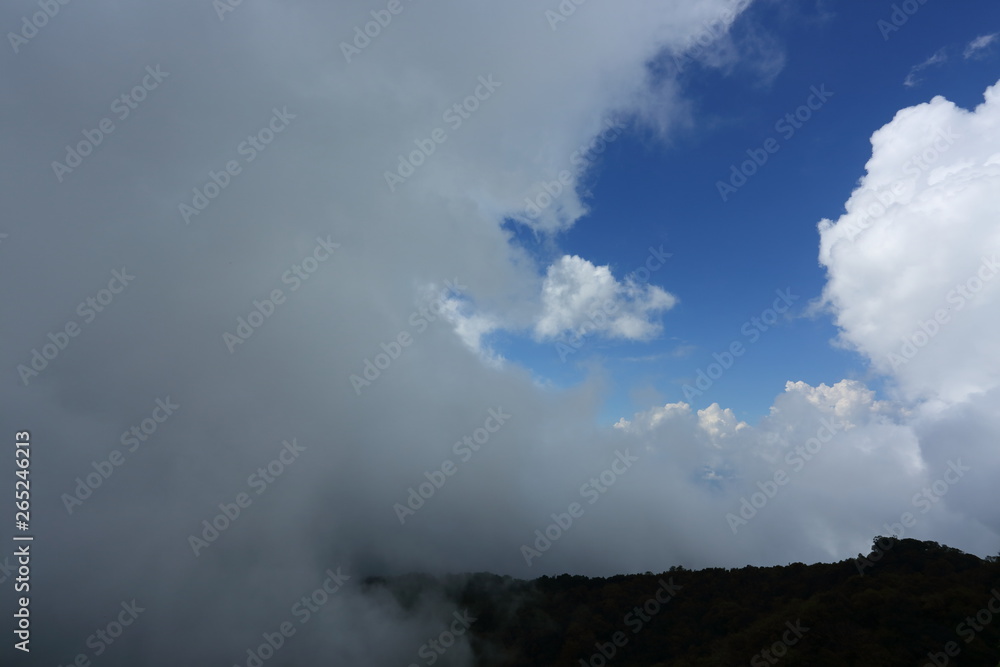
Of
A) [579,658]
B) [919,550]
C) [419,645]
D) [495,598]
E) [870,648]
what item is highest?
[919,550]

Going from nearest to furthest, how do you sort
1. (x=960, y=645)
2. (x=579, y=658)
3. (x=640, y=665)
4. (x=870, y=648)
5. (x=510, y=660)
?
(x=960, y=645) → (x=870, y=648) → (x=640, y=665) → (x=579, y=658) → (x=510, y=660)

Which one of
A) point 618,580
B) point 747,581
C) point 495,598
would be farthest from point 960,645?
point 495,598

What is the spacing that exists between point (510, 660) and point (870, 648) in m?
105

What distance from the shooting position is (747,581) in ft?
422

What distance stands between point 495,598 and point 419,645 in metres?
41.6

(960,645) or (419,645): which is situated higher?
(960,645)

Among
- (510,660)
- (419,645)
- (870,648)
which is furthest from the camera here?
(419,645)

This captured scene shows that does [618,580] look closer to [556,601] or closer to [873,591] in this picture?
[556,601]

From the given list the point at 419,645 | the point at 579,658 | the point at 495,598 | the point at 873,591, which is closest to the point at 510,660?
the point at 579,658

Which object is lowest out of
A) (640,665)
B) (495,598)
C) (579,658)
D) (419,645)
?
(419,645)

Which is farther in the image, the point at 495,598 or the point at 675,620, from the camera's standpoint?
the point at 495,598

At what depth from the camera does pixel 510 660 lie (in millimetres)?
135750

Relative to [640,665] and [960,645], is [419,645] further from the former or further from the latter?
[960,645]

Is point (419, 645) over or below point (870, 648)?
below
